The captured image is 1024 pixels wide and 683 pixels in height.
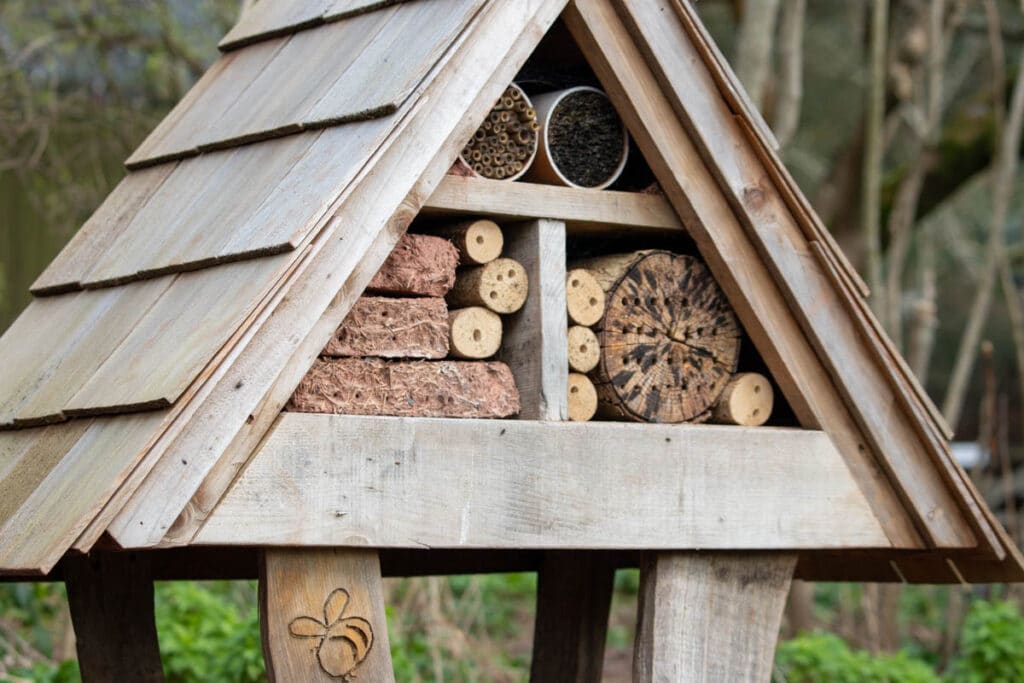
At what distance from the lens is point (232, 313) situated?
2.62 meters

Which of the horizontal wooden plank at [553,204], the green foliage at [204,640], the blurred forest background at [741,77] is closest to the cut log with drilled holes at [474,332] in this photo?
the horizontal wooden plank at [553,204]

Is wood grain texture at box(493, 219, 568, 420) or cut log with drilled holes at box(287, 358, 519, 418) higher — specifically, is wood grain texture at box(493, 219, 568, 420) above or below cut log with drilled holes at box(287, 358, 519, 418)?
above

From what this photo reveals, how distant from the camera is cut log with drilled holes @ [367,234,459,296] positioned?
3.08m

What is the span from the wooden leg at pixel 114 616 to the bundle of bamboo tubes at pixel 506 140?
1.48m

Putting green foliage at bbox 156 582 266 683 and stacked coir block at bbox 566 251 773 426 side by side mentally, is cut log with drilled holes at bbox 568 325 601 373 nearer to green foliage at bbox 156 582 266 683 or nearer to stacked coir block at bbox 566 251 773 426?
stacked coir block at bbox 566 251 773 426

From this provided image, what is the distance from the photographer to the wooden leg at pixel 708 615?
131 inches

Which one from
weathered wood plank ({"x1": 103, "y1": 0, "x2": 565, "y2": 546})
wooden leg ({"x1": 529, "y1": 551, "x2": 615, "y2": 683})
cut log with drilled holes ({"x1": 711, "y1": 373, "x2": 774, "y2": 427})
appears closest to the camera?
weathered wood plank ({"x1": 103, "y1": 0, "x2": 565, "y2": 546})

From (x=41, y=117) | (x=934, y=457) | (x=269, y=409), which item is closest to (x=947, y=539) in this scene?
(x=934, y=457)

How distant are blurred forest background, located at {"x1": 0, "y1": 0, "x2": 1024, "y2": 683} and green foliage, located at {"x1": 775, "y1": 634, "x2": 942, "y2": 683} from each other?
0.01 m

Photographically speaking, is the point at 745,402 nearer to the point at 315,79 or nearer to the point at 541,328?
the point at 541,328

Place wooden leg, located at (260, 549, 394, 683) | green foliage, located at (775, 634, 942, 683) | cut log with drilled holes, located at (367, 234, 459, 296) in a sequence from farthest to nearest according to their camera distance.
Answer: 1. green foliage, located at (775, 634, 942, 683)
2. cut log with drilled holes, located at (367, 234, 459, 296)
3. wooden leg, located at (260, 549, 394, 683)

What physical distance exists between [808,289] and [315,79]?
1.26 m

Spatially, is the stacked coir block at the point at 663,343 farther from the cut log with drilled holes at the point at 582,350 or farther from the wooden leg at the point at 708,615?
the wooden leg at the point at 708,615

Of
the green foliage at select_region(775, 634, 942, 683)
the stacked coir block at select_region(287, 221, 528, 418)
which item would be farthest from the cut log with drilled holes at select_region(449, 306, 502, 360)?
the green foliage at select_region(775, 634, 942, 683)
